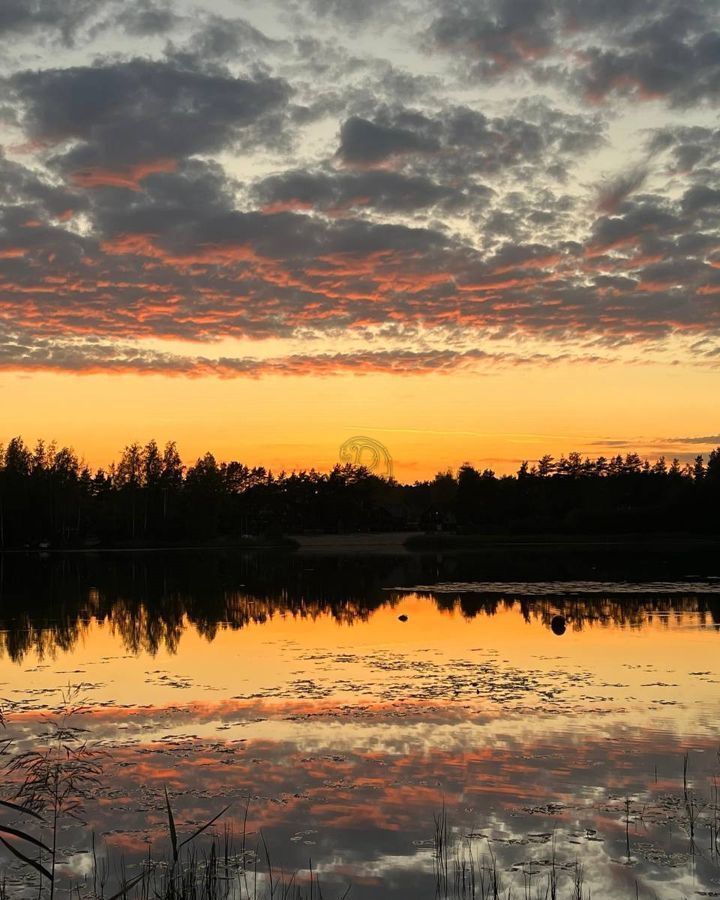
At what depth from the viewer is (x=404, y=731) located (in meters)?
15.0

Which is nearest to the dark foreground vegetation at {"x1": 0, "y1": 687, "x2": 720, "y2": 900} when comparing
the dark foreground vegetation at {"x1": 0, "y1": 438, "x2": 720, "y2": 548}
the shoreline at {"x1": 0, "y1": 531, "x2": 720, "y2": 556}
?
the shoreline at {"x1": 0, "y1": 531, "x2": 720, "y2": 556}

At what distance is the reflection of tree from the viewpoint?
99.6 feet

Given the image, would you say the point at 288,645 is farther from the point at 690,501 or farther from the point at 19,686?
the point at 690,501

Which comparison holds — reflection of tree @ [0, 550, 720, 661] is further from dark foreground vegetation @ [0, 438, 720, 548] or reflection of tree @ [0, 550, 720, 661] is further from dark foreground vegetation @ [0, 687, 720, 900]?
dark foreground vegetation @ [0, 438, 720, 548]

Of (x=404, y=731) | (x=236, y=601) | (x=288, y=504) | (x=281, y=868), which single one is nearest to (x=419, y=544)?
(x=288, y=504)

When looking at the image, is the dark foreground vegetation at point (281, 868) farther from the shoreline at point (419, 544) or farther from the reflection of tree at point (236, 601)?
the shoreline at point (419, 544)

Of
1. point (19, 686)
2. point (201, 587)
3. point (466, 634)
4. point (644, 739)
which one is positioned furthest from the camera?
point (201, 587)

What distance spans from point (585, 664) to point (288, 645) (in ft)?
28.1

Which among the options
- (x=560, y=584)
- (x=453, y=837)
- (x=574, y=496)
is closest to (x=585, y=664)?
(x=453, y=837)

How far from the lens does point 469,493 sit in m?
139

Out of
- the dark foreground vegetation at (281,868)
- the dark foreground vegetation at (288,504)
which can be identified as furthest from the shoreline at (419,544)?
the dark foreground vegetation at (281,868)

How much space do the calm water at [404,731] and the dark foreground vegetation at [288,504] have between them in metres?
83.9

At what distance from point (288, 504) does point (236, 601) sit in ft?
339

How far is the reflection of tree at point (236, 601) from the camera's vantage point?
30.3 meters
